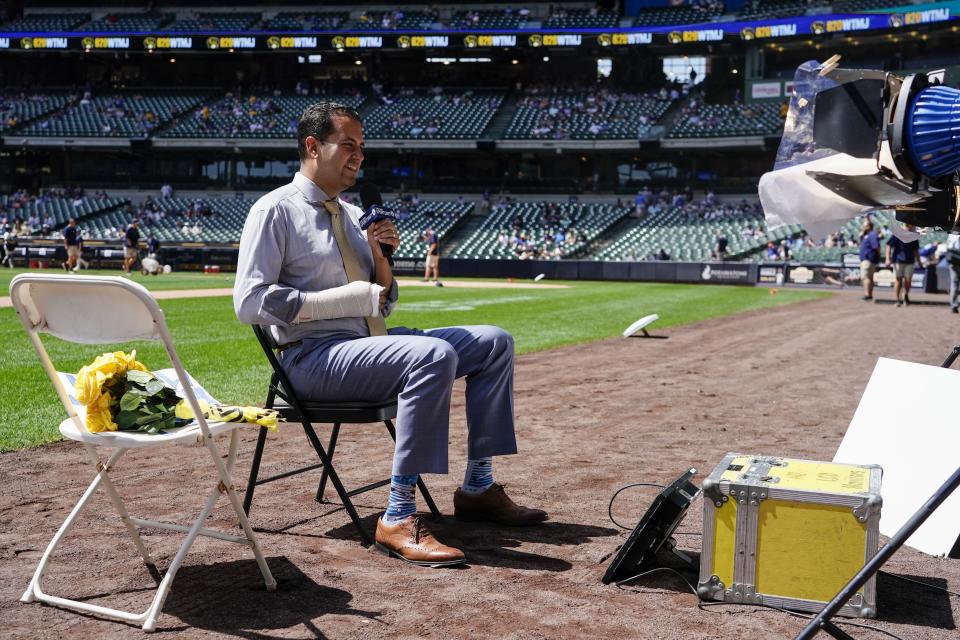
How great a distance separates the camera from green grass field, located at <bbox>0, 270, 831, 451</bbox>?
805 cm

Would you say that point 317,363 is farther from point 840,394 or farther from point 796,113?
point 840,394

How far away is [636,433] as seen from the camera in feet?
22.9

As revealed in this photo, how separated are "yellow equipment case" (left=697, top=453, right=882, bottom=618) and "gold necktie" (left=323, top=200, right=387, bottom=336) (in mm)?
1796

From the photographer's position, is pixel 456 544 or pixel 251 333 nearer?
pixel 456 544

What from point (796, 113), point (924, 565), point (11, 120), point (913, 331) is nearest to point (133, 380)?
point (796, 113)

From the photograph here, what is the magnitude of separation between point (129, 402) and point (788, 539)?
256 cm

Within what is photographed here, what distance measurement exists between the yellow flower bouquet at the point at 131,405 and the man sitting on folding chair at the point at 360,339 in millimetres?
670

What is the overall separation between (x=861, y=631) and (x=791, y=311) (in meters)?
19.6

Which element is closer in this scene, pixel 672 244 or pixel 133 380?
pixel 133 380

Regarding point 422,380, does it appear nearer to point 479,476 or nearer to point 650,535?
point 479,476

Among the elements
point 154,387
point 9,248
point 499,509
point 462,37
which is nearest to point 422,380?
point 499,509

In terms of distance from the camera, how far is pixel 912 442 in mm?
4270

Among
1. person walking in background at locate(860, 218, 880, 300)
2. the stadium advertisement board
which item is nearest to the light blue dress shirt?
person walking in background at locate(860, 218, 880, 300)

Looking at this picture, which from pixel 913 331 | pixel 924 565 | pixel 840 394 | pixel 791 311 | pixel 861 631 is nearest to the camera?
pixel 861 631
